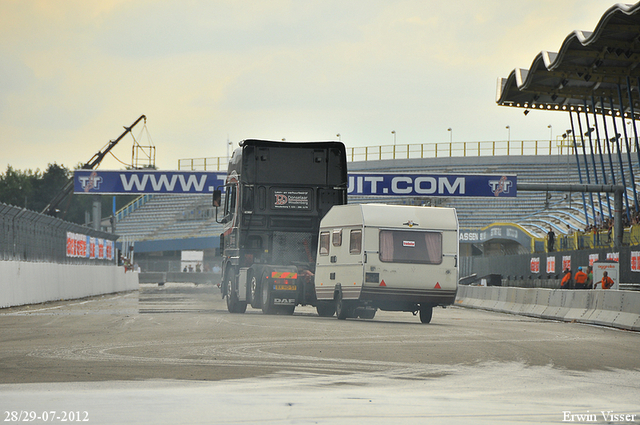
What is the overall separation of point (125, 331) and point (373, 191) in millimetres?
31372

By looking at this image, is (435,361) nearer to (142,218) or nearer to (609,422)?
(609,422)

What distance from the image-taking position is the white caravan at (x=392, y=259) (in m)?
21.8

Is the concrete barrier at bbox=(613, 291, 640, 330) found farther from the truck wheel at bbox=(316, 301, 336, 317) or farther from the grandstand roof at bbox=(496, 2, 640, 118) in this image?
the grandstand roof at bbox=(496, 2, 640, 118)

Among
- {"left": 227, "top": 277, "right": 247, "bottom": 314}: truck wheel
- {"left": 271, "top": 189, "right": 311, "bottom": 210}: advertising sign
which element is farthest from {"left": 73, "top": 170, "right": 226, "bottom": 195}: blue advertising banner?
{"left": 271, "top": 189, "right": 311, "bottom": 210}: advertising sign

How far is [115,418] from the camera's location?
674 cm

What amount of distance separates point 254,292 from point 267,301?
752 millimetres

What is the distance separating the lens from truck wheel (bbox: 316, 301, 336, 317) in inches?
942

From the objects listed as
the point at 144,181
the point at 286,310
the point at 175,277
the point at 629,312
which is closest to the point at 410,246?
the point at 286,310

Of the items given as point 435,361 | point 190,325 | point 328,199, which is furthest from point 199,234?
point 435,361

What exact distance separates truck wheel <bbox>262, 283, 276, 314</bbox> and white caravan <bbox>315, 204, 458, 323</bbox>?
1.42 m

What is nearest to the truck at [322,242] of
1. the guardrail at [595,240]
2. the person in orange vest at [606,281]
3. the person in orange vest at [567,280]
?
the person in orange vest at [606,281]

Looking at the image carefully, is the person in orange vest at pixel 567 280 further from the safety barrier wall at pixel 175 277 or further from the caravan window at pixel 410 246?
the safety barrier wall at pixel 175 277

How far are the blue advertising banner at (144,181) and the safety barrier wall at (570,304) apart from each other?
17168 mm

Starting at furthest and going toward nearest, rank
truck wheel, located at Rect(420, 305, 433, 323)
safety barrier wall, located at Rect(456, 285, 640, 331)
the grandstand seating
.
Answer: the grandstand seating
truck wheel, located at Rect(420, 305, 433, 323)
safety barrier wall, located at Rect(456, 285, 640, 331)
